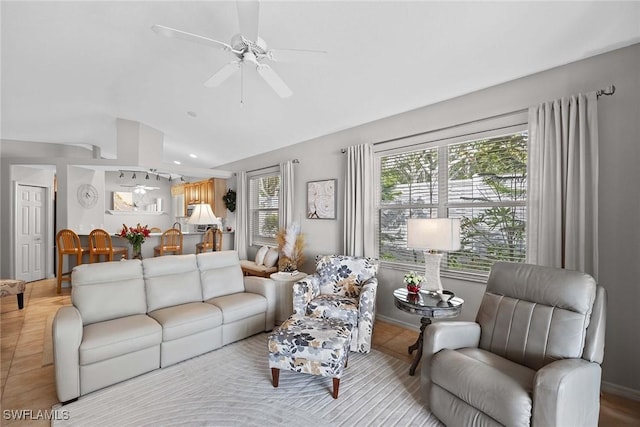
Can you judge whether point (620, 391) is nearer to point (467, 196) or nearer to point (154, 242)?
point (467, 196)

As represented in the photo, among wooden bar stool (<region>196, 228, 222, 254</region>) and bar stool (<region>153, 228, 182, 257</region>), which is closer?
bar stool (<region>153, 228, 182, 257</region>)

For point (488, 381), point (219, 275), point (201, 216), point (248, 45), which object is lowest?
point (488, 381)

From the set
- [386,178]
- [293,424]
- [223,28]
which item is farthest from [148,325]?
[386,178]

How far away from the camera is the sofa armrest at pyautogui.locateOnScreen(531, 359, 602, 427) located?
1384mm

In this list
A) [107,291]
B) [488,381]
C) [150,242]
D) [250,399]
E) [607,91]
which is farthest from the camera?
[150,242]

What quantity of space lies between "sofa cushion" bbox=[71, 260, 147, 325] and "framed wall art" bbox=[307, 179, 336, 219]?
2521 millimetres

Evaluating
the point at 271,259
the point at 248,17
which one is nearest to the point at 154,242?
the point at 271,259

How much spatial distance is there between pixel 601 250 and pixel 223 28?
372 centimetres

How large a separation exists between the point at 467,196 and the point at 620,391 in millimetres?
1935

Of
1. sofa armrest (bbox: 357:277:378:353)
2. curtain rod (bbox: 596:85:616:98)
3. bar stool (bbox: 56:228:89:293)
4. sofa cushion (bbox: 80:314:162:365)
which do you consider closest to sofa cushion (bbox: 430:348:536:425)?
sofa armrest (bbox: 357:277:378:353)

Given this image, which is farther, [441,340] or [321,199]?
[321,199]

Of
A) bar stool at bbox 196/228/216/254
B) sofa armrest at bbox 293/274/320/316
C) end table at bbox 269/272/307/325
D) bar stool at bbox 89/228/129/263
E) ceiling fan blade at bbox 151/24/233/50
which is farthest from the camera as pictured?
bar stool at bbox 196/228/216/254

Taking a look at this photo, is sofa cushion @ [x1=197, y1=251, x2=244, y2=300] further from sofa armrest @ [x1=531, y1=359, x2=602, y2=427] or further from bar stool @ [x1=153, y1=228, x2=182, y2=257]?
sofa armrest @ [x1=531, y1=359, x2=602, y2=427]

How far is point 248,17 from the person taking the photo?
5.76 feet
